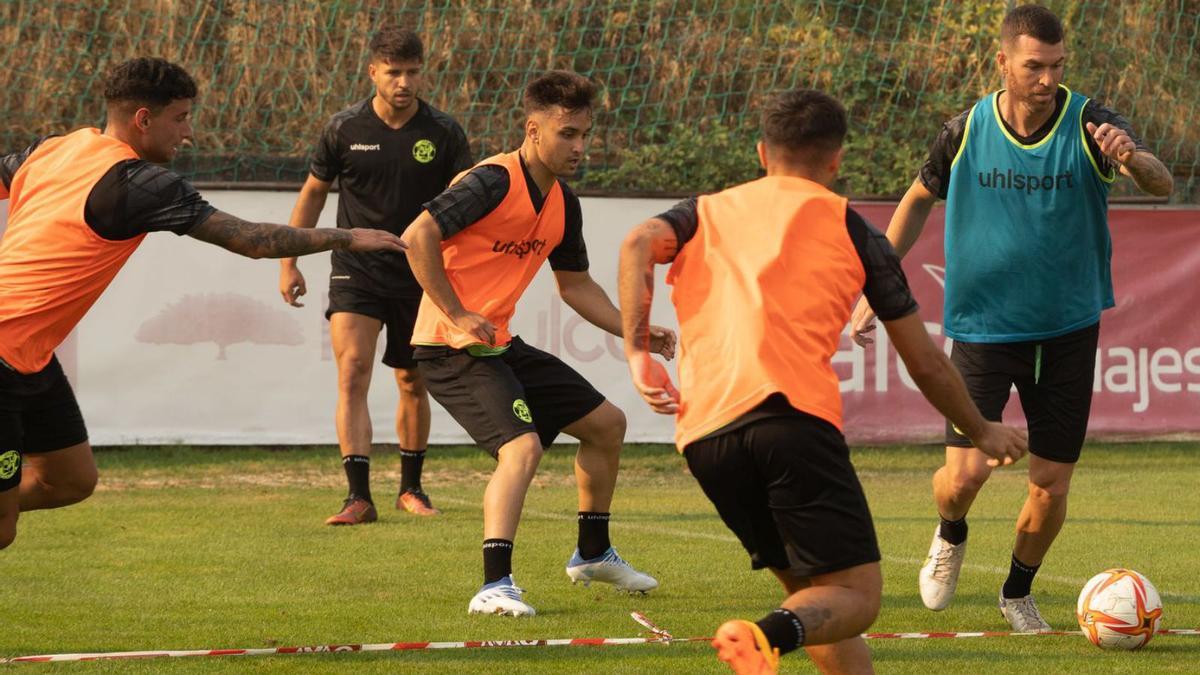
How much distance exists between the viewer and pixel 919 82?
50.3 feet

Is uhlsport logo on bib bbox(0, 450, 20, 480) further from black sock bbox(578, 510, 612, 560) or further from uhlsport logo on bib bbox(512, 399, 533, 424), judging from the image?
black sock bbox(578, 510, 612, 560)

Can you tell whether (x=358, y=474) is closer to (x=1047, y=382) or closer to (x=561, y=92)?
(x=561, y=92)

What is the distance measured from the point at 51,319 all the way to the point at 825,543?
2838mm

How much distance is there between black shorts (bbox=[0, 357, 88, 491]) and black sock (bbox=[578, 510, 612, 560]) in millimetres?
2151

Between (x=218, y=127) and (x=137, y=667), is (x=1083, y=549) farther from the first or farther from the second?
(x=218, y=127)

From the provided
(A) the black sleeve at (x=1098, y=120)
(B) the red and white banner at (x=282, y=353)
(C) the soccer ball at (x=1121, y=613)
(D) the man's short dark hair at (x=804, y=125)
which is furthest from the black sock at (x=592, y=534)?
(B) the red and white banner at (x=282, y=353)

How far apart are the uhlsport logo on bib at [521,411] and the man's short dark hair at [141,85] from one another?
6.25 feet

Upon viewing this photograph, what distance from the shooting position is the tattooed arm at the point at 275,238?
567 cm

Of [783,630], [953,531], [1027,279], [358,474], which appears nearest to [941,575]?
[953,531]

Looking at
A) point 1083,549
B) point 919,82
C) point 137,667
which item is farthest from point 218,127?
point 137,667

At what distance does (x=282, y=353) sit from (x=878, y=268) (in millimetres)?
8203

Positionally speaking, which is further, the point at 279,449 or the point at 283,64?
the point at 283,64

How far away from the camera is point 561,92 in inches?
269

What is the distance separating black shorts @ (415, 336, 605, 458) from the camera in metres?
6.93
